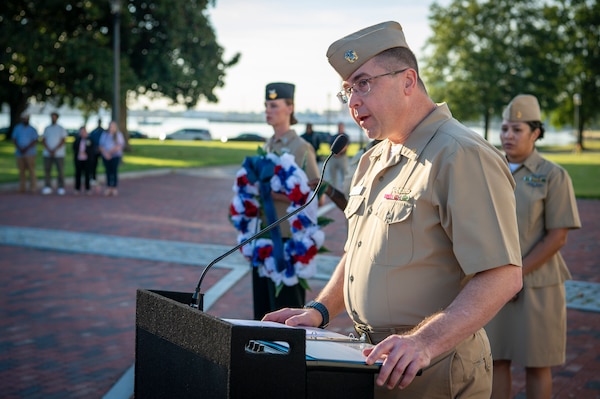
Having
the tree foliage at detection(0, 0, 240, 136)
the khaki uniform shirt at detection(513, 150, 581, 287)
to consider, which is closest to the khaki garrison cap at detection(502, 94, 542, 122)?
the khaki uniform shirt at detection(513, 150, 581, 287)

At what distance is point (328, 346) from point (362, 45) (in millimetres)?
986

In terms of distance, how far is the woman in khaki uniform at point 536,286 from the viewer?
15.6ft

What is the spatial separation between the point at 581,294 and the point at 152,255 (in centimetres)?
598

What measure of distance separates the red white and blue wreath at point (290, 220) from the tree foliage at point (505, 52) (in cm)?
5941

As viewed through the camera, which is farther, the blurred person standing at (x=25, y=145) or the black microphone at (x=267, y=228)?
the blurred person standing at (x=25, y=145)

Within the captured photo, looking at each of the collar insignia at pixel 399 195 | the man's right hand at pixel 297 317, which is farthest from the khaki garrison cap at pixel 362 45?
the man's right hand at pixel 297 317

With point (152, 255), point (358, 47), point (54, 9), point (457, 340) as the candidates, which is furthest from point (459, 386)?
point (54, 9)

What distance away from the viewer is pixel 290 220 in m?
5.87

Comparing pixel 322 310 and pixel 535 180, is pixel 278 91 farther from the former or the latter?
pixel 322 310

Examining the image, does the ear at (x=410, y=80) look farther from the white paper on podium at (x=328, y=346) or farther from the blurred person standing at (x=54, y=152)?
the blurred person standing at (x=54, y=152)

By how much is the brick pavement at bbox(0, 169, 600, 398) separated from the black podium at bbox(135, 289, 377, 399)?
4.00m

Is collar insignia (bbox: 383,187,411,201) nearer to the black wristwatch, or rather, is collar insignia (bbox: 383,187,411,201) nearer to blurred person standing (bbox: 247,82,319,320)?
the black wristwatch

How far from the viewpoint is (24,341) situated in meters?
7.30

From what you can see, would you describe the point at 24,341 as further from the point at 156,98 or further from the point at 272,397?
the point at 156,98
